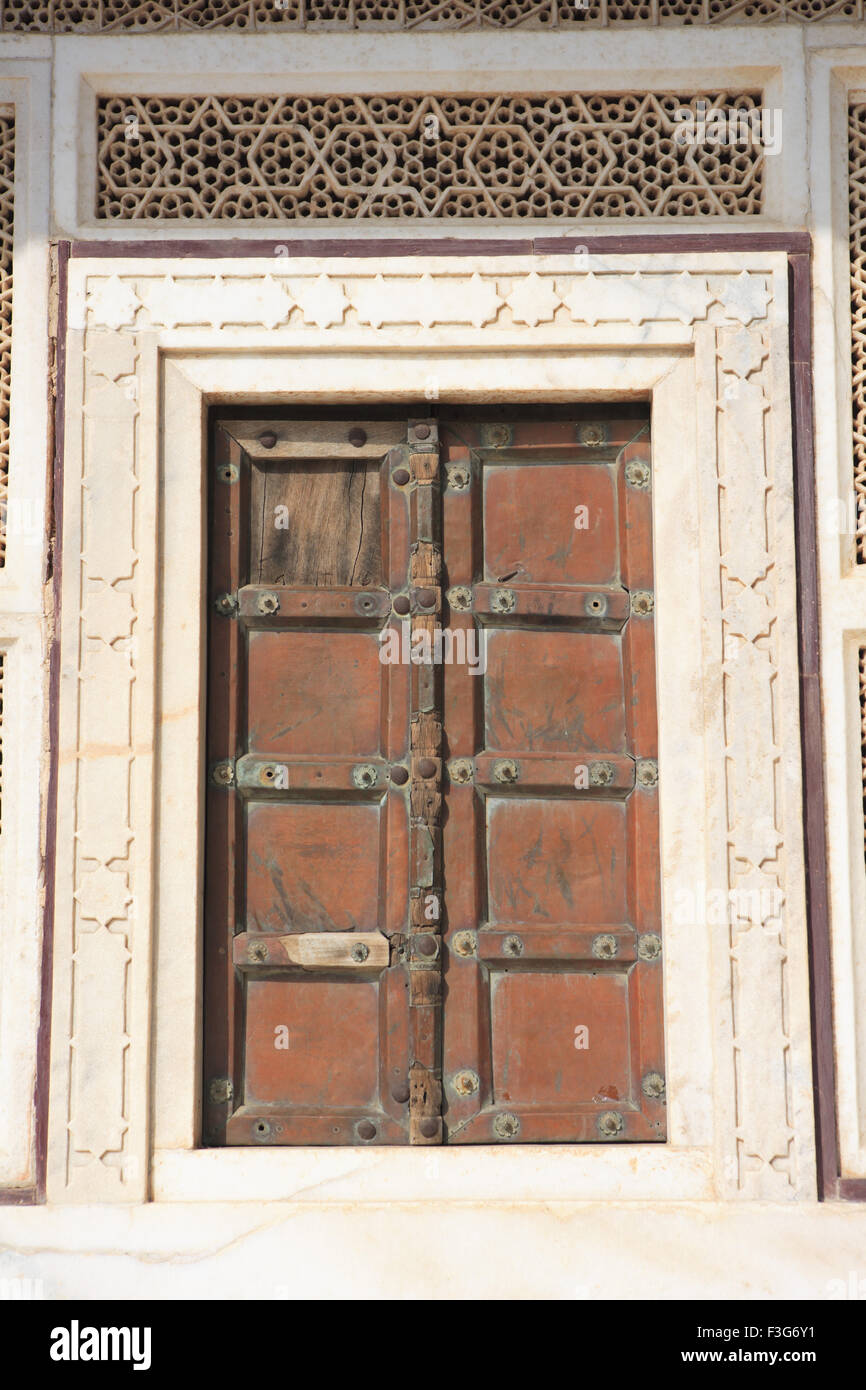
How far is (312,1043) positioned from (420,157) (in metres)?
2.08

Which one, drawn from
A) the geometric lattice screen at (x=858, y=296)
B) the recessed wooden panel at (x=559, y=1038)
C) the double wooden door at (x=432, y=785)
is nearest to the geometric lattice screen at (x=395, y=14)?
the geometric lattice screen at (x=858, y=296)

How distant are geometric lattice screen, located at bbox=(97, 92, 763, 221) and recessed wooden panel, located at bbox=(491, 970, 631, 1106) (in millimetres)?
1790

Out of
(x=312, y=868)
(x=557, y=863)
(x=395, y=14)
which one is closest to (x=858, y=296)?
(x=395, y=14)

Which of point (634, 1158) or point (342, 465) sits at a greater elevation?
point (342, 465)

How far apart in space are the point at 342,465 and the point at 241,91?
36.0 inches

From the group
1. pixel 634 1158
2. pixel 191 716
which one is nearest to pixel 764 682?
pixel 634 1158

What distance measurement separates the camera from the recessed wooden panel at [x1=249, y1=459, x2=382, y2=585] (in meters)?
3.52

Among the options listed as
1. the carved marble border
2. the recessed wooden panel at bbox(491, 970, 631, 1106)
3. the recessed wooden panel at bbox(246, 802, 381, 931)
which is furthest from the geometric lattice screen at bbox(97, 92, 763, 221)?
the recessed wooden panel at bbox(491, 970, 631, 1106)

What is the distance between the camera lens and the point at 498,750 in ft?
11.4

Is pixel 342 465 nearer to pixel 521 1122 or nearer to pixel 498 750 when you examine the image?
pixel 498 750

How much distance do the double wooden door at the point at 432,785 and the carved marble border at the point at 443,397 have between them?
0.36ft

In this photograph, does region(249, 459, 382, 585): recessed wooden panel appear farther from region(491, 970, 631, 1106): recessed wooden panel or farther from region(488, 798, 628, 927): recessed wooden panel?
region(491, 970, 631, 1106): recessed wooden panel

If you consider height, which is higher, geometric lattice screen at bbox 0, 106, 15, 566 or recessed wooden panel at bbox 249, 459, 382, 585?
geometric lattice screen at bbox 0, 106, 15, 566

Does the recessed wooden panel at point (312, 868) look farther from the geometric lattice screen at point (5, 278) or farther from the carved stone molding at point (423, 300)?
the carved stone molding at point (423, 300)
